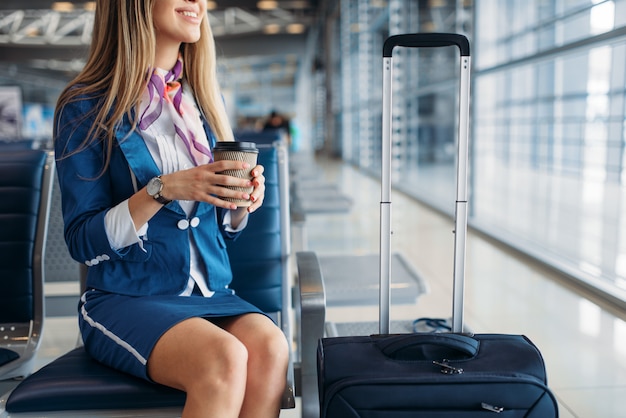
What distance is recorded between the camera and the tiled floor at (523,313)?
216cm

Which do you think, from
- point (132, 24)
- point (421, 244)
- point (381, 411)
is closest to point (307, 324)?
point (381, 411)

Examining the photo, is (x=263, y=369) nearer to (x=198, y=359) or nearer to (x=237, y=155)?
(x=198, y=359)

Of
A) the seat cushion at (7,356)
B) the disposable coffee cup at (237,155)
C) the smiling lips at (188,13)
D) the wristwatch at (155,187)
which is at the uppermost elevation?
the smiling lips at (188,13)

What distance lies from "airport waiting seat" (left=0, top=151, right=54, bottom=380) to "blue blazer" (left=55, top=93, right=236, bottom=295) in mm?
314

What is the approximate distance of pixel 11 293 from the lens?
64.6 inches

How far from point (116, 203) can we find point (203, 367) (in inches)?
19.5

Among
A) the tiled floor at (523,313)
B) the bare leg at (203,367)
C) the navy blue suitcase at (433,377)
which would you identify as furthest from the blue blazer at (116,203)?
the tiled floor at (523,313)

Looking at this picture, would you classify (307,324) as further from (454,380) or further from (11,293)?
(11,293)

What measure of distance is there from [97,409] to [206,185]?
48 centimetres

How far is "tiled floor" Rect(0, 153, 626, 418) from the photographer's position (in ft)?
7.10

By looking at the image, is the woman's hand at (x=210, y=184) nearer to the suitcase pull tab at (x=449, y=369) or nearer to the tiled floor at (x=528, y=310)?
the suitcase pull tab at (x=449, y=369)

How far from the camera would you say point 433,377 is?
1.11 metres

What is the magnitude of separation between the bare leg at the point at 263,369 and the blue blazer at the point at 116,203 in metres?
0.24

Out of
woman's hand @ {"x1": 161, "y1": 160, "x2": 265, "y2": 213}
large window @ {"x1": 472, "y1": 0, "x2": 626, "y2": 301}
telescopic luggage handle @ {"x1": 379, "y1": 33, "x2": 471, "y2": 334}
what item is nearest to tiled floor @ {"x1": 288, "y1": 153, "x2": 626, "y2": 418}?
large window @ {"x1": 472, "y1": 0, "x2": 626, "y2": 301}
